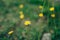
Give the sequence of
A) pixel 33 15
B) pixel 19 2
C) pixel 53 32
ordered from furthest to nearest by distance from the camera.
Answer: pixel 19 2 < pixel 33 15 < pixel 53 32

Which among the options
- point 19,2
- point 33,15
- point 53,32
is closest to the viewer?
point 53,32

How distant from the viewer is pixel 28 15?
355 cm

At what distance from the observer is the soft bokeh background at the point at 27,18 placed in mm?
3245

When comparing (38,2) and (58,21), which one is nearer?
(58,21)

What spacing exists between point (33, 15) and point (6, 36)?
618mm

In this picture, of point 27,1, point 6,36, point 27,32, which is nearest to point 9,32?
point 6,36

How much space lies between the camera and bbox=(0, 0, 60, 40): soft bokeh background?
3245mm

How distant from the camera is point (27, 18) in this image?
351 centimetres

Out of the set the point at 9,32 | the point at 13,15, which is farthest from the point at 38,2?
the point at 9,32

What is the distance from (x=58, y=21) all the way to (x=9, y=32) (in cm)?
84

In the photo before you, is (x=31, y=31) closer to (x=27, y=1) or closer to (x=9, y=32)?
(x=9, y=32)

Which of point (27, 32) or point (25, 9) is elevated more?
point (25, 9)

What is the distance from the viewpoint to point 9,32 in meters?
3.26

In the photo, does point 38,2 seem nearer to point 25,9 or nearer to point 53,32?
point 25,9
